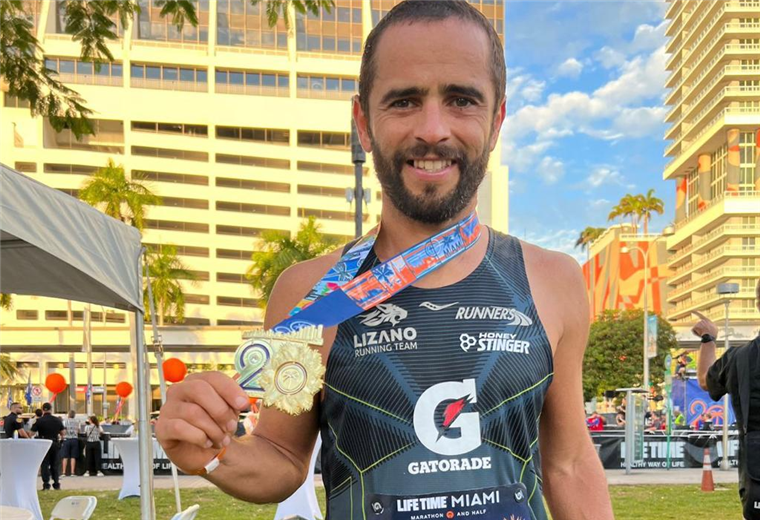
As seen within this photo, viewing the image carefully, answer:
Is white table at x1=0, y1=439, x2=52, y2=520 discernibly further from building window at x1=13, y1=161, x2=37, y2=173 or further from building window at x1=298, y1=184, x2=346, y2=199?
building window at x1=298, y1=184, x2=346, y2=199

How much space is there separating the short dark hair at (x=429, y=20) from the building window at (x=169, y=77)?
284 ft

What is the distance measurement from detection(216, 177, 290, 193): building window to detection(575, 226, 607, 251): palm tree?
7011 centimetres

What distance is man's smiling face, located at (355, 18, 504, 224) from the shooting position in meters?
1.63

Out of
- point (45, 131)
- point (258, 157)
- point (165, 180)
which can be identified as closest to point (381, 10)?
point (258, 157)

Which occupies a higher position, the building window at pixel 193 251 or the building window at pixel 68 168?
the building window at pixel 68 168

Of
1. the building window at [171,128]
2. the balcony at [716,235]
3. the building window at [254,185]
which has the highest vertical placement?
the building window at [171,128]

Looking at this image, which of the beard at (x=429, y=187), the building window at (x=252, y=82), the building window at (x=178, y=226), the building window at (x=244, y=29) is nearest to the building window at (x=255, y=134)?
the building window at (x=252, y=82)

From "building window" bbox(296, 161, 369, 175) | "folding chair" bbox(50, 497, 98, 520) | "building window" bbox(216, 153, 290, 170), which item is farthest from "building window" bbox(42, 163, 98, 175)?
"folding chair" bbox(50, 497, 98, 520)

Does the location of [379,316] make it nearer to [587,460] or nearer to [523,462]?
[523,462]

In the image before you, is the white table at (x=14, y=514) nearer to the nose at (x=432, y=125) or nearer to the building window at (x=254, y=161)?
the nose at (x=432, y=125)

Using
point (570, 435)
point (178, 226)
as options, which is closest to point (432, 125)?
point (570, 435)

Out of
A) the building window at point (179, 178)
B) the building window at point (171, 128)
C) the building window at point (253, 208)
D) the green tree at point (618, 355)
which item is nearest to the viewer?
the green tree at point (618, 355)

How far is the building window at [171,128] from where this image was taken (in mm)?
83750

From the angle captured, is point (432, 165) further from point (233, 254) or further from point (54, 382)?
point (233, 254)
